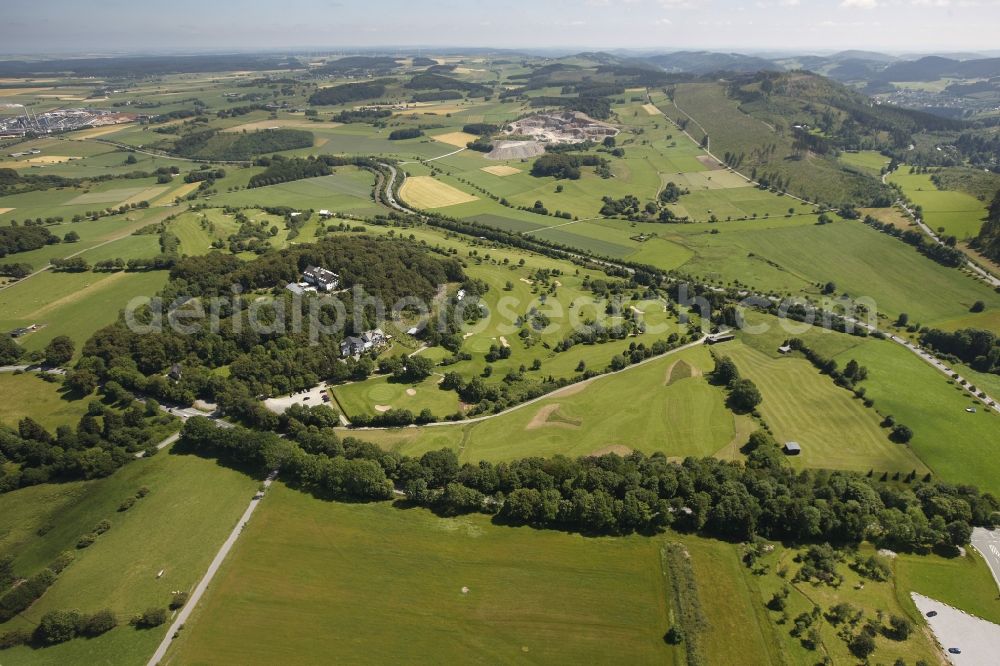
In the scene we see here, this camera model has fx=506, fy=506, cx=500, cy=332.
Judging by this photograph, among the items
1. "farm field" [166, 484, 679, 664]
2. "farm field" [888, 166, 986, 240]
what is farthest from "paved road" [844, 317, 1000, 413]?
"farm field" [166, 484, 679, 664]

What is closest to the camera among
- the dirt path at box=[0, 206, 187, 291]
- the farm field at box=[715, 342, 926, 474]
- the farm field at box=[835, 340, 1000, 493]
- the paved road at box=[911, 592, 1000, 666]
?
the paved road at box=[911, 592, 1000, 666]

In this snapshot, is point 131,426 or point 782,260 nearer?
point 131,426

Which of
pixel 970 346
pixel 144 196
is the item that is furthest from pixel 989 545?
pixel 144 196

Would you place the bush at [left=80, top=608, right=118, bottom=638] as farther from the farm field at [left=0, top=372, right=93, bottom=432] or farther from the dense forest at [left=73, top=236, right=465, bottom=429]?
the farm field at [left=0, top=372, right=93, bottom=432]

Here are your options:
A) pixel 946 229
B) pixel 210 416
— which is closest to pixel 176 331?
pixel 210 416

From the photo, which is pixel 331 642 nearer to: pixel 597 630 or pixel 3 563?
pixel 597 630

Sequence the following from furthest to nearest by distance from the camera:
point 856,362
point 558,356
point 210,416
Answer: point 558,356 < point 856,362 < point 210,416
